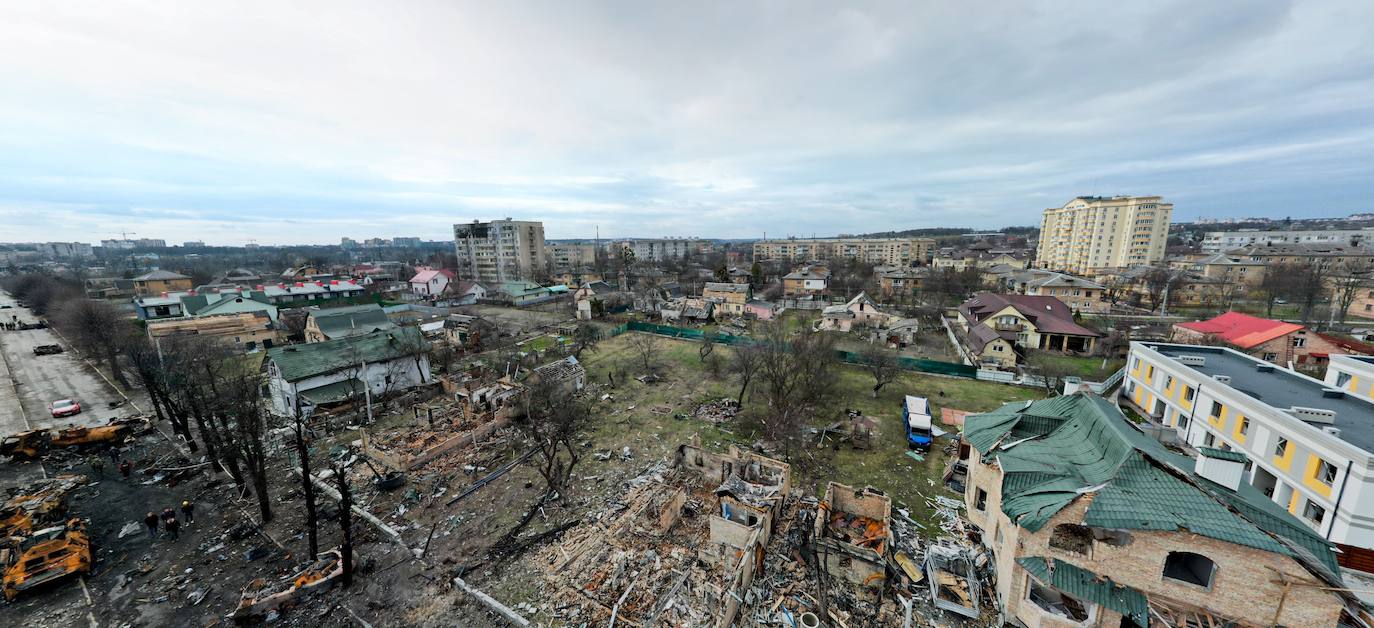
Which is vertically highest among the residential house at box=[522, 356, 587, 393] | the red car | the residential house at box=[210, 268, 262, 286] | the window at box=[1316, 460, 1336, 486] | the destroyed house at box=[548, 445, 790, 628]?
the residential house at box=[210, 268, 262, 286]

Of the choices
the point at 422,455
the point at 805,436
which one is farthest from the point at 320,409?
the point at 805,436

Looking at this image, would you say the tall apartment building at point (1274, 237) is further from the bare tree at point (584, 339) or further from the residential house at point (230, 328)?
the residential house at point (230, 328)

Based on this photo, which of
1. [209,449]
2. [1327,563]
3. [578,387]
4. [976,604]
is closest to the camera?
[1327,563]

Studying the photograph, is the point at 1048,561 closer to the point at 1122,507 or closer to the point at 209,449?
the point at 1122,507

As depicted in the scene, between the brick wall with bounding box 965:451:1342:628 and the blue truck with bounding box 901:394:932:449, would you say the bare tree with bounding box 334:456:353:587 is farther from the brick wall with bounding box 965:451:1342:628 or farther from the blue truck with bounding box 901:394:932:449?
the blue truck with bounding box 901:394:932:449

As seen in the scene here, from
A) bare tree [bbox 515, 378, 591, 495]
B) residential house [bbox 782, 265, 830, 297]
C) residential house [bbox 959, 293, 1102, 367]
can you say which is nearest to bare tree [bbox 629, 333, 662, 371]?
bare tree [bbox 515, 378, 591, 495]

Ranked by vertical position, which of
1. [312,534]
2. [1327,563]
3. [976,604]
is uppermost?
[1327,563]
